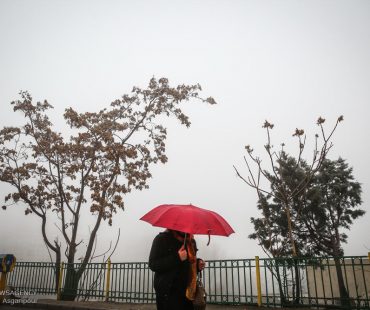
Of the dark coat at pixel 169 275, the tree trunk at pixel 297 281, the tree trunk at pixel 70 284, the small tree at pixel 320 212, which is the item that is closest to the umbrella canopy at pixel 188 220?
the dark coat at pixel 169 275

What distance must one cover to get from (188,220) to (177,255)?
42cm

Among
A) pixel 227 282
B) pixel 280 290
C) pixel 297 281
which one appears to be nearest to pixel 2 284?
pixel 227 282

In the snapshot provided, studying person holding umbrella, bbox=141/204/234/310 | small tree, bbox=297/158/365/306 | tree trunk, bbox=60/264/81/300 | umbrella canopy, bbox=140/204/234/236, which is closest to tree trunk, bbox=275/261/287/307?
umbrella canopy, bbox=140/204/234/236

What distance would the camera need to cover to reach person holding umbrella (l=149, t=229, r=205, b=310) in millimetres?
3276

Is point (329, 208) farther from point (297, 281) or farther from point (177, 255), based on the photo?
point (177, 255)

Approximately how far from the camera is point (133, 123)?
54.9ft

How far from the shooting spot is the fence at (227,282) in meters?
8.03

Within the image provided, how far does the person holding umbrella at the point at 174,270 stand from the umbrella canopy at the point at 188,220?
0.20m

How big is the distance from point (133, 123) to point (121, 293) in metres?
9.13

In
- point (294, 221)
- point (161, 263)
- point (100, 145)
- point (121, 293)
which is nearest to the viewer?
point (161, 263)

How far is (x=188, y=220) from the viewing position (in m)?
3.32

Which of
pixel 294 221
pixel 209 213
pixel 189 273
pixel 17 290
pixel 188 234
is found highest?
pixel 294 221

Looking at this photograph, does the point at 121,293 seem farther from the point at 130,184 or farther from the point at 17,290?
the point at 17,290

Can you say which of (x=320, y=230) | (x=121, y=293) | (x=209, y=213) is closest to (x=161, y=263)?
(x=209, y=213)
